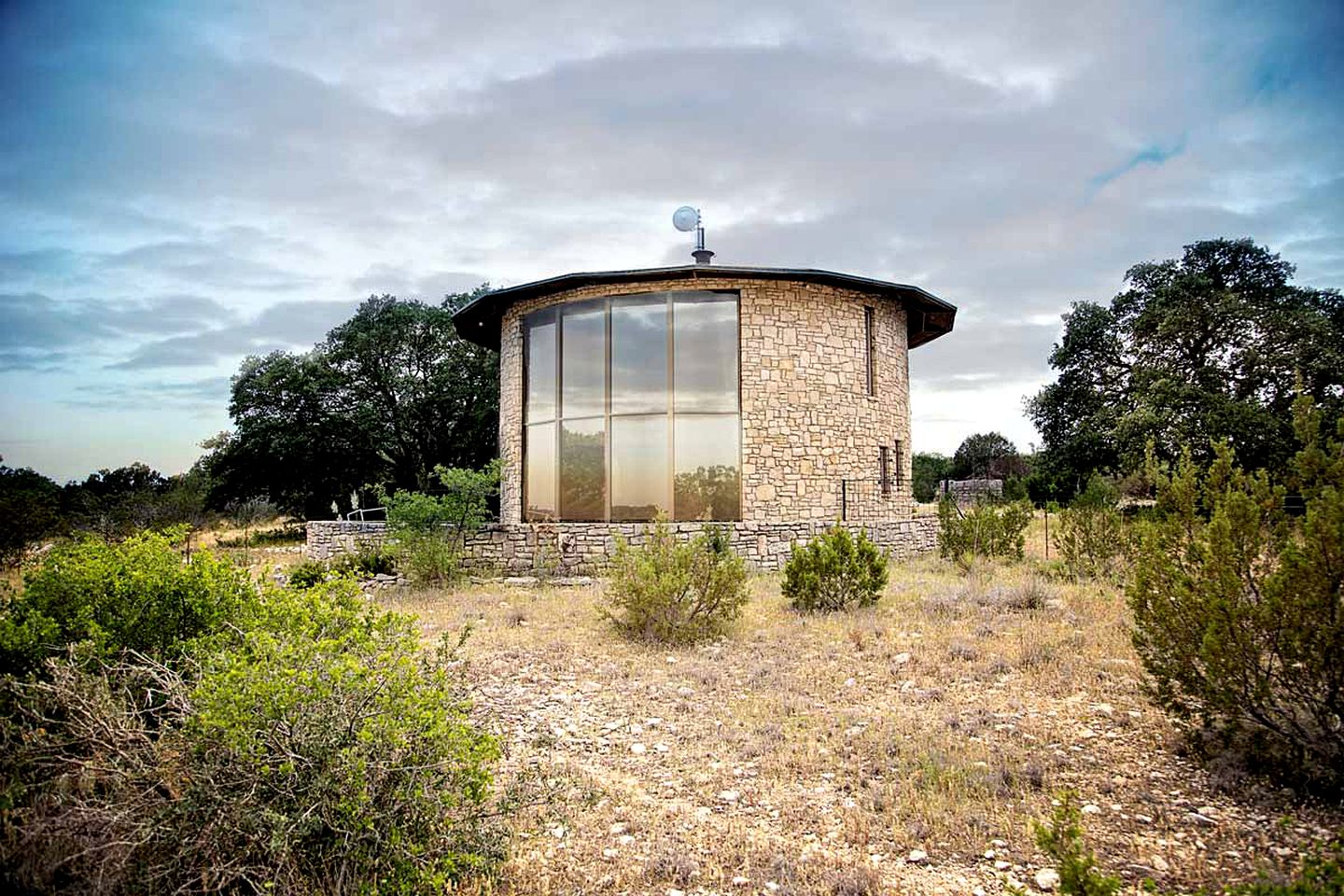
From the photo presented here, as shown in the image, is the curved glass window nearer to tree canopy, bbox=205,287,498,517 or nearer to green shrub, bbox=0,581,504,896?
tree canopy, bbox=205,287,498,517

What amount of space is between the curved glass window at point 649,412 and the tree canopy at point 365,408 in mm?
9293

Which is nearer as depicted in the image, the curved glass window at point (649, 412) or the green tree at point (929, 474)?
the curved glass window at point (649, 412)

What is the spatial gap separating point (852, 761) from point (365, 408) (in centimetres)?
2075

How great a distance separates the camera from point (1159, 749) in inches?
157

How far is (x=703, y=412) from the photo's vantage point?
12.8 metres

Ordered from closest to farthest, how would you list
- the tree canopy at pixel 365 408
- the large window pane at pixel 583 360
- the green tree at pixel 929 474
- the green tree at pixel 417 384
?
the large window pane at pixel 583 360
the tree canopy at pixel 365 408
the green tree at pixel 417 384
the green tree at pixel 929 474

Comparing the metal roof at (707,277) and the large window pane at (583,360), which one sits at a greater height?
the metal roof at (707,277)

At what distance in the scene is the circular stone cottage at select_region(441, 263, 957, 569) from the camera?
12633mm

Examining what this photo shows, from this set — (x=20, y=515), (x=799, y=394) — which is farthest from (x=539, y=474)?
(x=20, y=515)

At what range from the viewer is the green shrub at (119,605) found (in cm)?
308

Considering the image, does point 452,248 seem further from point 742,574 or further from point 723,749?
point 723,749

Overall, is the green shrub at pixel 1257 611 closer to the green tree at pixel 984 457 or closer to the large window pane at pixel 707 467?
the large window pane at pixel 707 467

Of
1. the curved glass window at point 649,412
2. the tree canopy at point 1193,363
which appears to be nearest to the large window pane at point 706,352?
the curved glass window at point 649,412

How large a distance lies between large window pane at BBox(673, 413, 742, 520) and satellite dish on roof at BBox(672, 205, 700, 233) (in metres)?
3.72
